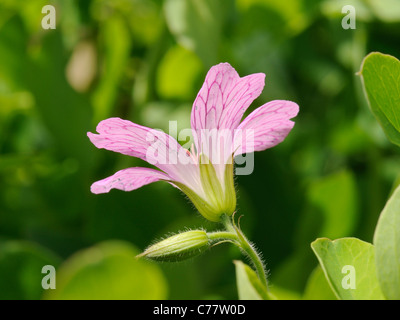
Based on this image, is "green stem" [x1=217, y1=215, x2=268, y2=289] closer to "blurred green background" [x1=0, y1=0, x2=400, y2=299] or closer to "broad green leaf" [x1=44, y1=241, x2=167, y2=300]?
"broad green leaf" [x1=44, y1=241, x2=167, y2=300]

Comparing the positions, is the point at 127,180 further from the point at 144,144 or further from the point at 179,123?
the point at 179,123

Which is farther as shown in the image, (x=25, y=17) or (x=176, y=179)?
(x=25, y=17)

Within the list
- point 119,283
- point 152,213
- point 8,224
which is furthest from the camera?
point 8,224

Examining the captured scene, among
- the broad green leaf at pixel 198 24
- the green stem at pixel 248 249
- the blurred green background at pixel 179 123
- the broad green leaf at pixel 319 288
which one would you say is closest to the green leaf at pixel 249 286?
the green stem at pixel 248 249

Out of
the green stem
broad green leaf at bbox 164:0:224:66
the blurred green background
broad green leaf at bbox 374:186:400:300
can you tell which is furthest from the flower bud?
broad green leaf at bbox 164:0:224:66

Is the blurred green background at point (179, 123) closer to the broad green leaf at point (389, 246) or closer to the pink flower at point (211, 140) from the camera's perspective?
the pink flower at point (211, 140)

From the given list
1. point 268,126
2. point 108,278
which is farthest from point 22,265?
point 268,126
